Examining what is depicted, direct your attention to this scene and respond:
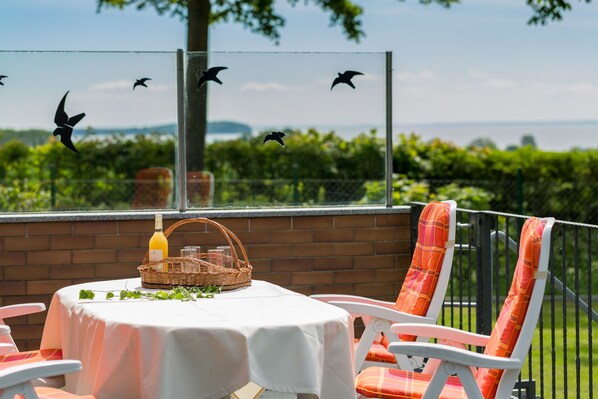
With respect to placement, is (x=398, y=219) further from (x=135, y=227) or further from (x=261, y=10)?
(x=261, y=10)

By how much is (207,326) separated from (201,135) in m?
3.13

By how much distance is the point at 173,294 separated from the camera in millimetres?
4008

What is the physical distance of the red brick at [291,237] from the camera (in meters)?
6.03

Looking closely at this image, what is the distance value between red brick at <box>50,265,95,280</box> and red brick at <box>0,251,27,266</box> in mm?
178

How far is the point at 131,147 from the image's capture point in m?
8.16

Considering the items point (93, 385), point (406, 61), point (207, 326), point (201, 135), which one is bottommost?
point (93, 385)

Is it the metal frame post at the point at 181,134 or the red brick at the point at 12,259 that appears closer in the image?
the red brick at the point at 12,259

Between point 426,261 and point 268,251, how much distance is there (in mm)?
1455

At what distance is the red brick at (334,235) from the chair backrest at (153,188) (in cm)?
92

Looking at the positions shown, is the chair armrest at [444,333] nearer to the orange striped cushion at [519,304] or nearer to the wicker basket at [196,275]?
the orange striped cushion at [519,304]

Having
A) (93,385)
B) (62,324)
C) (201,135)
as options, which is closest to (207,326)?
(93,385)

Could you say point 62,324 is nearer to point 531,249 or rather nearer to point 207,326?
point 207,326

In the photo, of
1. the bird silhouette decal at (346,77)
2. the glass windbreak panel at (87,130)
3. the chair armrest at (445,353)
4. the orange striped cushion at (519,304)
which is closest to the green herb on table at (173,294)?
the chair armrest at (445,353)

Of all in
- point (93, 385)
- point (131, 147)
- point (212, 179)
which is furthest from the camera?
point (131, 147)
